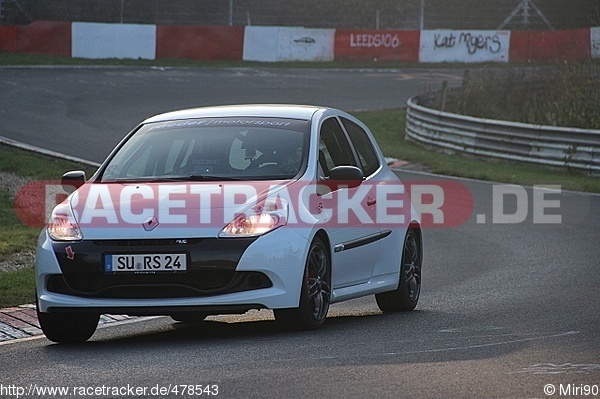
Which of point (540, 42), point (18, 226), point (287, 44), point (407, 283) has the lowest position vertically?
point (18, 226)

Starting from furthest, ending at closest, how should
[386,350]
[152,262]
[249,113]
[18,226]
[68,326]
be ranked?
1. [18,226]
2. [249,113]
3. [68,326]
4. [152,262]
5. [386,350]

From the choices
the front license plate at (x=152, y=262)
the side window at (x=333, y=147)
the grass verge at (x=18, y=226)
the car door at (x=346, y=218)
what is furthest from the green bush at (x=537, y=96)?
the front license plate at (x=152, y=262)

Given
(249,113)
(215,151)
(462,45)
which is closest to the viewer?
(215,151)

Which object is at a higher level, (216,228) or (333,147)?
(333,147)

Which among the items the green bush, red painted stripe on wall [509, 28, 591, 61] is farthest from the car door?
red painted stripe on wall [509, 28, 591, 61]

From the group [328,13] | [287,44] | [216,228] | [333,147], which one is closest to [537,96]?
[287,44]

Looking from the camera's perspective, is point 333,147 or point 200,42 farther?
point 200,42

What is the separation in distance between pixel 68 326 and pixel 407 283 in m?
2.95

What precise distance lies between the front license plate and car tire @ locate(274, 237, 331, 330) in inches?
26.2

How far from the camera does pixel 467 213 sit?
18547 millimetres

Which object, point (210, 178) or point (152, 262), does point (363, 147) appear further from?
point (152, 262)

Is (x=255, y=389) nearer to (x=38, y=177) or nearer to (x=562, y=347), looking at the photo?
(x=562, y=347)

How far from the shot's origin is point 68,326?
855 centimetres

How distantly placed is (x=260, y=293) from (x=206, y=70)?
1244 inches
